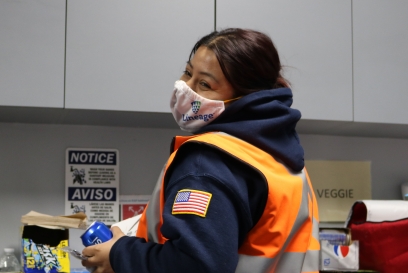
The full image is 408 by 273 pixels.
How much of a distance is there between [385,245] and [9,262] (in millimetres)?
1210

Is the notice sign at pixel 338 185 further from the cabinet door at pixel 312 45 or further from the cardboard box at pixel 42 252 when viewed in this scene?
the cardboard box at pixel 42 252

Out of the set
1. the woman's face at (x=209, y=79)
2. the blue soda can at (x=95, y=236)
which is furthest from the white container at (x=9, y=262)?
the woman's face at (x=209, y=79)

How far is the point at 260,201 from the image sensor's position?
3.13 feet

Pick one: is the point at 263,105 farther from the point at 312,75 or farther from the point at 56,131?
the point at 56,131

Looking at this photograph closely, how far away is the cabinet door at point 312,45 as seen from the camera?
1813 mm

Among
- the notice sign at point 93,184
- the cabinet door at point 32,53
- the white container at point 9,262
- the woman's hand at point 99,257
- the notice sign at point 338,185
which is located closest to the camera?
the woman's hand at point 99,257

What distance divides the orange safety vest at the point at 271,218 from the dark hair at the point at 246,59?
12 centimetres

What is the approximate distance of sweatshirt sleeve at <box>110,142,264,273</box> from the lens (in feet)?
2.85

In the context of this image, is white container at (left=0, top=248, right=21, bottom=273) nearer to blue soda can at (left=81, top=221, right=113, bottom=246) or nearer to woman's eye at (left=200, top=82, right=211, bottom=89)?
blue soda can at (left=81, top=221, right=113, bottom=246)

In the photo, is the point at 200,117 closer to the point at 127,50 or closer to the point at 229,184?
the point at 229,184

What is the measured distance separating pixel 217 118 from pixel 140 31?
71 centimetres

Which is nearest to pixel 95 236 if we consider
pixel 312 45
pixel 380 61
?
pixel 312 45

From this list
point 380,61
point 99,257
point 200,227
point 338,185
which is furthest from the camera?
point 338,185

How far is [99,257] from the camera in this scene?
1.01 m
